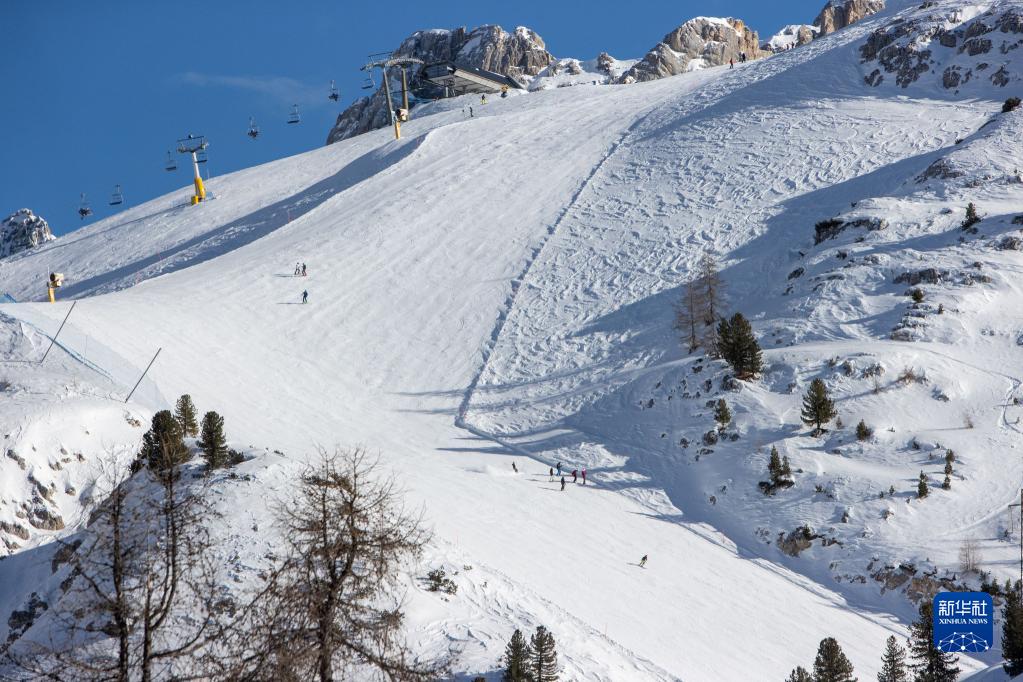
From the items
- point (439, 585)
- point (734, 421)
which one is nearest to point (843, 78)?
point (734, 421)

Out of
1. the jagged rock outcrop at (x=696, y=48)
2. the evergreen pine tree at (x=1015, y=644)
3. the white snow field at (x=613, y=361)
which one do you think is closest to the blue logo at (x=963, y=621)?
the white snow field at (x=613, y=361)

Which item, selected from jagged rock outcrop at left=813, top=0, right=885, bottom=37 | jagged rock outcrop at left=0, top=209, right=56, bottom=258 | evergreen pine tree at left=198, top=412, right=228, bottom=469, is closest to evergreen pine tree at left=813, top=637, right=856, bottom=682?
evergreen pine tree at left=198, top=412, right=228, bottom=469

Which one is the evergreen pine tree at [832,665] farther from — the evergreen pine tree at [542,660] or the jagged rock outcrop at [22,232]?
the jagged rock outcrop at [22,232]

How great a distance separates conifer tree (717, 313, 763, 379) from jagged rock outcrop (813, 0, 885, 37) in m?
104

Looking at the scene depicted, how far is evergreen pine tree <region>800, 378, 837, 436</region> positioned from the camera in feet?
116

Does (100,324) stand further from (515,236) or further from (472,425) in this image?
(515,236)

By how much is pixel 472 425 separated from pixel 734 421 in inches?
441

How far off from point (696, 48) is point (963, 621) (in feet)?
389

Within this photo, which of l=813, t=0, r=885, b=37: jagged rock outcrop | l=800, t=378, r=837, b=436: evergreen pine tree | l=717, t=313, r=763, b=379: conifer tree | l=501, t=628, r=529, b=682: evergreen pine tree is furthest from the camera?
l=813, t=0, r=885, b=37: jagged rock outcrop

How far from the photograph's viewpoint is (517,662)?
54.9ft

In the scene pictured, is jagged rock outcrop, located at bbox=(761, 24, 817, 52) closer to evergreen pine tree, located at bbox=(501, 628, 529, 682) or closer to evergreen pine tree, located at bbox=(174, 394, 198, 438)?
evergreen pine tree, located at bbox=(174, 394, 198, 438)

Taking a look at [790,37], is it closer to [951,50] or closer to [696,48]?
[696,48]

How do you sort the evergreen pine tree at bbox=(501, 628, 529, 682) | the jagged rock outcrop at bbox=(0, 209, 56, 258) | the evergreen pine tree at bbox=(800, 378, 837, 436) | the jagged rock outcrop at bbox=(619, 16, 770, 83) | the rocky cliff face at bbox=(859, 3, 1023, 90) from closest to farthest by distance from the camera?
1. the evergreen pine tree at bbox=(501, 628, 529, 682)
2. the evergreen pine tree at bbox=(800, 378, 837, 436)
3. the rocky cliff face at bbox=(859, 3, 1023, 90)
4. the jagged rock outcrop at bbox=(0, 209, 56, 258)
5. the jagged rock outcrop at bbox=(619, 16, 770, 83)

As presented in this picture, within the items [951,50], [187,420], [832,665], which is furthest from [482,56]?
[832,665]
